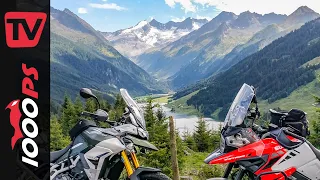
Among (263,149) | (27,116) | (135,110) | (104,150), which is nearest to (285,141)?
(263,149)

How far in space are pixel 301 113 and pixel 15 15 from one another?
3.61m

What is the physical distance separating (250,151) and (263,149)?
0.58 feet

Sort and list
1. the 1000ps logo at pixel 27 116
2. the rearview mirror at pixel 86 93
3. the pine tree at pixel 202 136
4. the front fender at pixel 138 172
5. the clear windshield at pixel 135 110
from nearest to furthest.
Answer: the 1000ps logo at pixel 27 116 → the front fender at pixel 138 172 → the rearview mirror at pixel 86 93 → the clear windshield at pixel 135 110 → the pine tree at pixel 202 136

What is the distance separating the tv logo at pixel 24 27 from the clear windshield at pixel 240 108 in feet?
8.74

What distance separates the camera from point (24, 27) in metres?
3.32

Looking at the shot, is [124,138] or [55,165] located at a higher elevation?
[124,138]

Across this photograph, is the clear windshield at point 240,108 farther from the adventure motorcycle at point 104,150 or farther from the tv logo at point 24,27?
the tv logo at point 24,27

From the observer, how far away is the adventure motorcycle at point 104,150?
480 centimetres

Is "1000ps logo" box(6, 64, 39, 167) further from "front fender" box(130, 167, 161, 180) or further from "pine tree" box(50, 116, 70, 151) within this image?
"pine tree" box(50, 116, 70, 151)

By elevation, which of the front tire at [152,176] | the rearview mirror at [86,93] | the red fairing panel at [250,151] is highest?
the rearview mirror at [86,93]

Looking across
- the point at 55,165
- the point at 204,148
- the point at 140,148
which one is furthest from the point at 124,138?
the point at 204,148

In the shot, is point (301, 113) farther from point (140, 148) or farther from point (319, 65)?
point (319, 65)

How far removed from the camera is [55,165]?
198 inches

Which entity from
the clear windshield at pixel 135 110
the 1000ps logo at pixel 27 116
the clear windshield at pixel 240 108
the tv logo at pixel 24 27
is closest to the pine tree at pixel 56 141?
the clear windshield at pixel 135 110
